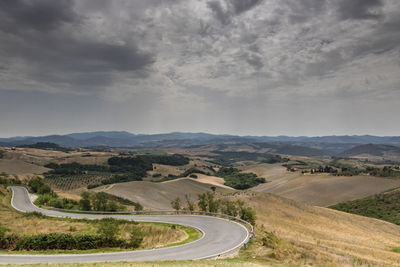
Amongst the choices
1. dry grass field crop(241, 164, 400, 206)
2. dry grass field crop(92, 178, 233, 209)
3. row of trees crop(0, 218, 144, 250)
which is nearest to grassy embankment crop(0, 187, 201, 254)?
row of trees crop(0, 218, 144, 250)

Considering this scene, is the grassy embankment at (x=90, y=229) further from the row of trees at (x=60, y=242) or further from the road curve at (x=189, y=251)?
the road curve at (x=189, y=251)

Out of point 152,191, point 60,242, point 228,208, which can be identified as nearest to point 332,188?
point 152,191

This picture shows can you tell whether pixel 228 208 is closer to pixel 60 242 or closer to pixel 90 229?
pixel 90 229

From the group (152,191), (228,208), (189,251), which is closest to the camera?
(189,251)

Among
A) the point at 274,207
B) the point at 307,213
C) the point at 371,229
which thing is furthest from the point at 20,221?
the point at 371,229

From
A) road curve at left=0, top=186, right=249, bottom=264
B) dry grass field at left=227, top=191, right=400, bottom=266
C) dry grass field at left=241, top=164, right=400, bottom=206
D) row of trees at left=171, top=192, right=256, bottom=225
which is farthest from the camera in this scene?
dry grass field at left=241, top=164, right=400, bottom=206

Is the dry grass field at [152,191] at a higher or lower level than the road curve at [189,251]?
lower

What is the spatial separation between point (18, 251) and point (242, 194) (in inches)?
2377

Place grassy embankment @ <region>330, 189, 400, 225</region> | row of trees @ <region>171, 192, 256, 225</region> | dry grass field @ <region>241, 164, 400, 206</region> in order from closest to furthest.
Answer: row of trees @ <region>171, 192, 256, 225</region>, grassy embankment @ <region>330, 189, 400, 225</region>, dry grass field @ <region>241, 164, 400, 206</region>

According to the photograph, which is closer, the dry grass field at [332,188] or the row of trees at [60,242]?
the row of trees at [60,242]

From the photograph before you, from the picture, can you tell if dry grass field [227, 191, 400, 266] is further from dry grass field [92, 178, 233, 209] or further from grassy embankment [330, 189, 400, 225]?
dry grass field [92, 178, 233, 209]

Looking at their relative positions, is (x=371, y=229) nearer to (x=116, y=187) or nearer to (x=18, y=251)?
(x=18, y=251)

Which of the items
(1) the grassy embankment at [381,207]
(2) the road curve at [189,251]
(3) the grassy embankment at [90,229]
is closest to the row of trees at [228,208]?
(2) the road curve at [189,251]

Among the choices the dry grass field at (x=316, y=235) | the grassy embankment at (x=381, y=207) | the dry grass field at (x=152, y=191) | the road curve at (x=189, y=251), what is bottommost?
the dry grass field at (x=152, y=191)
